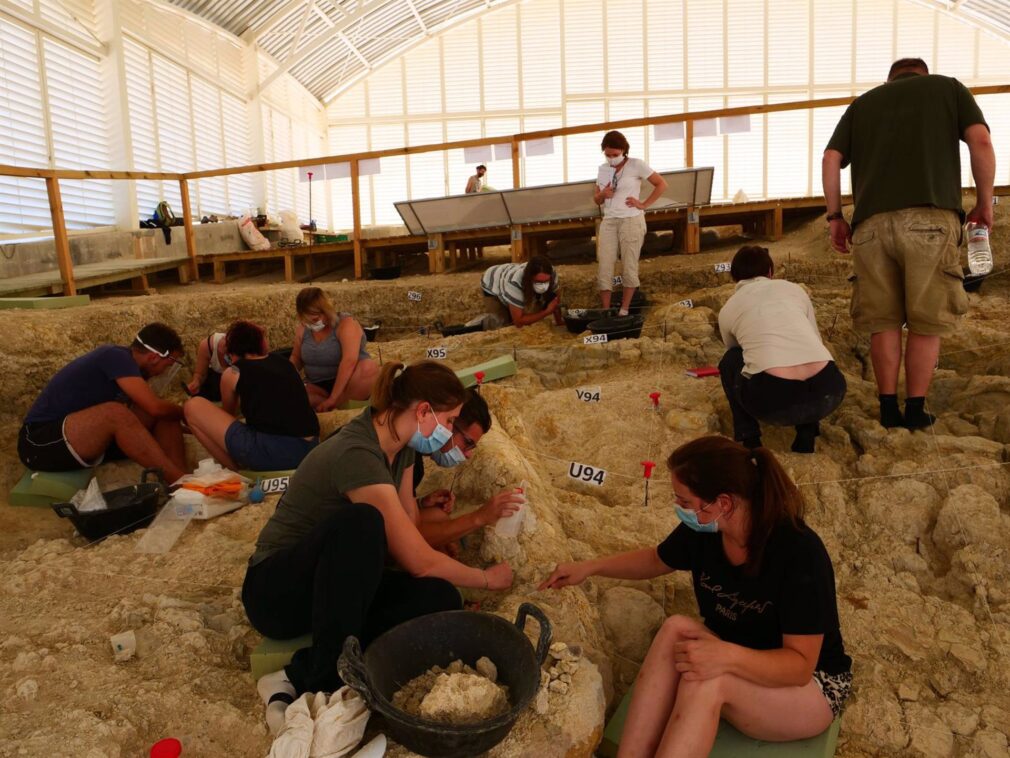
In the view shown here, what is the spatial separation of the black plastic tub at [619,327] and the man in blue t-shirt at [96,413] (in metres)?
3.12

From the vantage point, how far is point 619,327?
565 cm

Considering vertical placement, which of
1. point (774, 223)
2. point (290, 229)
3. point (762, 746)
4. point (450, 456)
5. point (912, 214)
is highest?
point (290, 229)

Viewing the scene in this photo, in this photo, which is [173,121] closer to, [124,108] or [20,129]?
[124,108]

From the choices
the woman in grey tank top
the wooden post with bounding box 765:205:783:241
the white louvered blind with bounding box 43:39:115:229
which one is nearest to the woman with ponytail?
the woman in grey tank top

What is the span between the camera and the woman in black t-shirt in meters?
1.93

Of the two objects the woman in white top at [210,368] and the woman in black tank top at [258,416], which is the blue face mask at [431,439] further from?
the woman in white top at [210,368]

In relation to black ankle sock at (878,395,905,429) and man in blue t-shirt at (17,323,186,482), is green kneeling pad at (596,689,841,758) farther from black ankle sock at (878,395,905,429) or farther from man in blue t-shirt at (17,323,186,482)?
man in blue t-shirt at (17,323,186,482)

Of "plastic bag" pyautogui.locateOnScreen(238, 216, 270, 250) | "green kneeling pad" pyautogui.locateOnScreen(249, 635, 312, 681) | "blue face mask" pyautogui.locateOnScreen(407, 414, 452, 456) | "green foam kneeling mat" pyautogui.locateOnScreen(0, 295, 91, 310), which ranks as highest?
"plastic bag" pyautogui.locateOnScreen(238, 216, 270, 250)

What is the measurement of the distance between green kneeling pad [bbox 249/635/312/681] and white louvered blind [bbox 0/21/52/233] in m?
8.56

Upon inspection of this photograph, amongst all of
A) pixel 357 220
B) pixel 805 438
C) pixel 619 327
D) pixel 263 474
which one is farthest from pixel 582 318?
pixel 357 220

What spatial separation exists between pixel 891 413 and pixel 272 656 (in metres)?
3.18

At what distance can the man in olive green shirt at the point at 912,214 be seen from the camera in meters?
3.47

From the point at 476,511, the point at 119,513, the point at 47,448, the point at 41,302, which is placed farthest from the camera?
the point at 41,302

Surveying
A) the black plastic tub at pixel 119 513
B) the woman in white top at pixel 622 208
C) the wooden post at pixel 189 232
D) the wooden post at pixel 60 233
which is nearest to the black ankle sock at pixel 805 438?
the woman in white top at pixel 622 208
